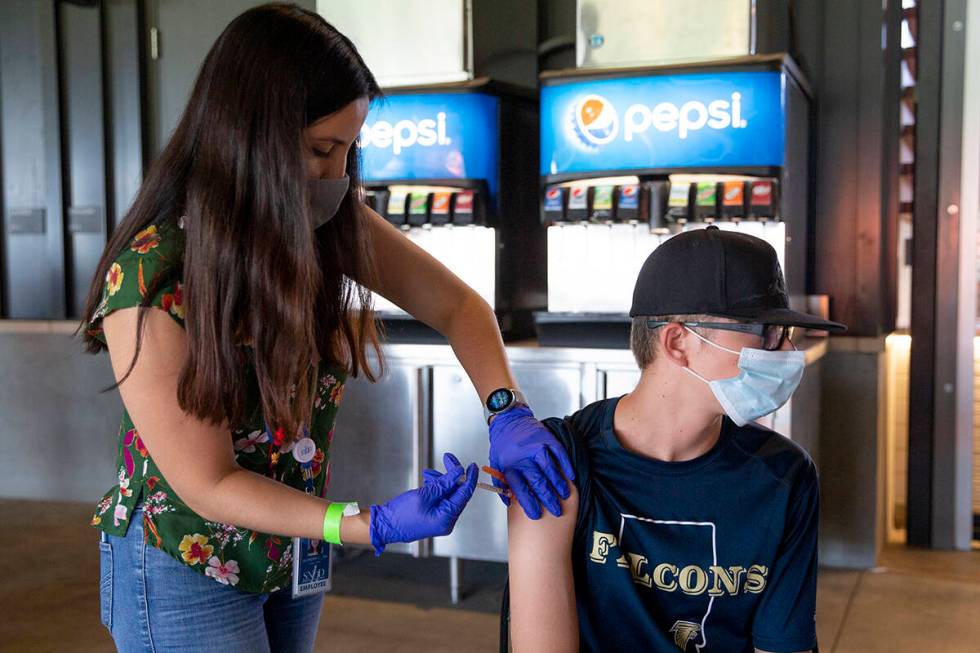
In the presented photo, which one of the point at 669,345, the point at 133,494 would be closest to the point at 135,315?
the point at 133,494

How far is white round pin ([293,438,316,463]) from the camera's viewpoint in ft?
5.00

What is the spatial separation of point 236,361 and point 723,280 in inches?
28.2

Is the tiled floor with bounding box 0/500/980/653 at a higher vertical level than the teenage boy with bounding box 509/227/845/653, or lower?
lower

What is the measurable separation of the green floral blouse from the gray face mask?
0.21m

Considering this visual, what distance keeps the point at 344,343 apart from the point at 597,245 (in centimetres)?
216

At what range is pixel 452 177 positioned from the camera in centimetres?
378

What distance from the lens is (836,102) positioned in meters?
4.13

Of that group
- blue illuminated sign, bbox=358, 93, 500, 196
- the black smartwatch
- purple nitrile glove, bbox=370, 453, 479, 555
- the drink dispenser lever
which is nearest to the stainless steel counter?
the drink dispenser lever

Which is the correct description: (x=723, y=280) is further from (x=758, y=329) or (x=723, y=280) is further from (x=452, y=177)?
(x=452, y=177)

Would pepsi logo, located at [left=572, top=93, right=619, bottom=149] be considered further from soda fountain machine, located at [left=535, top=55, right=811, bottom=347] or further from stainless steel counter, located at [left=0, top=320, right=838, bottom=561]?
stainless steel counter, located at [left=0, top=320, right=838, bottom=561]

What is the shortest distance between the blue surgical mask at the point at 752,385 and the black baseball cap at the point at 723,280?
0.06m

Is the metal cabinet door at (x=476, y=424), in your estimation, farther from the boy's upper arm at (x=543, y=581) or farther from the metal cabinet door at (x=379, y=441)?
the boy's upper arm at (x=543, y=581)

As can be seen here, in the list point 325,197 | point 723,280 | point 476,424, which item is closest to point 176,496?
point 325,197

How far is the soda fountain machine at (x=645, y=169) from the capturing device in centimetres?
343
